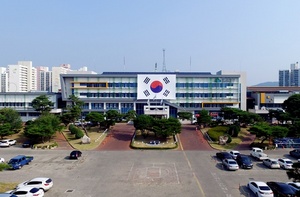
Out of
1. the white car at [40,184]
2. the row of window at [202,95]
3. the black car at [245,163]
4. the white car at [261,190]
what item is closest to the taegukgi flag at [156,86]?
the row of window at [202,95]

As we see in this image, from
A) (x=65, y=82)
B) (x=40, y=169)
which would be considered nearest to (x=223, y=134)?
(x=40, y=169)

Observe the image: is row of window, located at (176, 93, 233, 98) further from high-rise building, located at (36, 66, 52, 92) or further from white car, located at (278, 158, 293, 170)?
high-rise building, located at (36, 66, 52, 92)

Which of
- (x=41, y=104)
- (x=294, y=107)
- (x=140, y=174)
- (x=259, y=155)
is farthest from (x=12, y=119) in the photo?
(x=294, y=107)

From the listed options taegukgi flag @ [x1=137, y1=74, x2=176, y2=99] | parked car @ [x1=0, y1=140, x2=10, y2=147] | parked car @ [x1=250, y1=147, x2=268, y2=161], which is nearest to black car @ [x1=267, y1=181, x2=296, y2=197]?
parked car @ [x1=250, y1=147, x2=268, y2=161]

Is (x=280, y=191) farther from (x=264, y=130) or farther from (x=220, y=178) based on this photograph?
(x=264, y=130)

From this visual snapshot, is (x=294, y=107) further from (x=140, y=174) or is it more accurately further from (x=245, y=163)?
(x=140, y=174)

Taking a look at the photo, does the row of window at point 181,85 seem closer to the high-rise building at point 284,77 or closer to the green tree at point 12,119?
the green tree at point 12,119
